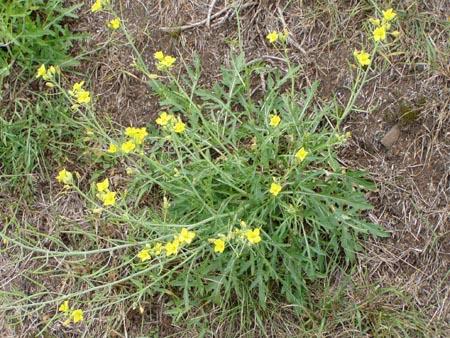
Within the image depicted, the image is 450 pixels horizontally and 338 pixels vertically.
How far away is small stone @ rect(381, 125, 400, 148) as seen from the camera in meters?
2.81

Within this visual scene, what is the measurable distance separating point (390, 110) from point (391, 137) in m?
0.12

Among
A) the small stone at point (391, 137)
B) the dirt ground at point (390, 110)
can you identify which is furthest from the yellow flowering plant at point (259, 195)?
the small stone at point (391, 137)

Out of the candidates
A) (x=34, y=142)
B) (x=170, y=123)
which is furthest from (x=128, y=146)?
(x=34, y=142)

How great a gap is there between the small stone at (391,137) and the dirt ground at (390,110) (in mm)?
10

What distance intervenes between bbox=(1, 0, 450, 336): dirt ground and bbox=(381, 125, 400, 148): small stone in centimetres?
1

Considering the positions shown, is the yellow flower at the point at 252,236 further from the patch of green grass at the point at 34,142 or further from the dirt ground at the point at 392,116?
the patch of green grass at the point at 34,142

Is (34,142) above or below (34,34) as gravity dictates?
below

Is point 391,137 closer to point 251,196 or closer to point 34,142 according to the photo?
point 251,196

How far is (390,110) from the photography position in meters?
2.83

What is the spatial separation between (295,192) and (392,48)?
0.84m

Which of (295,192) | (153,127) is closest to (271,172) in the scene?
(295,192)

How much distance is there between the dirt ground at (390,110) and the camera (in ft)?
9.03

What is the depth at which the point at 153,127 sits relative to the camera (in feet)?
9.90

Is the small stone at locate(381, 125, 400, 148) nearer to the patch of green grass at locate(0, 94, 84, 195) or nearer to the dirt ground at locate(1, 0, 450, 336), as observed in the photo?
the dirt ground at locate(1, 0, 450, 336)
